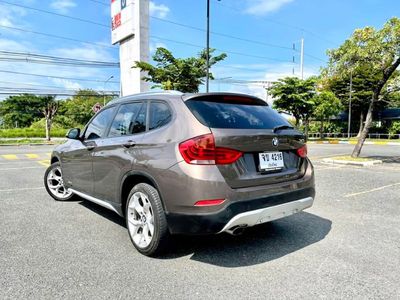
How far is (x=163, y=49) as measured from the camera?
2986cm

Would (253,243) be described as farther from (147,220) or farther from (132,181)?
(132,181)

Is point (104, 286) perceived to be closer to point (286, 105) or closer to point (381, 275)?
point (381, 275)

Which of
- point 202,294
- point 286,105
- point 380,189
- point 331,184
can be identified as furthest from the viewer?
point 286,105

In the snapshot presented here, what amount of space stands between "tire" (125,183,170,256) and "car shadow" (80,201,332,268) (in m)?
0.23

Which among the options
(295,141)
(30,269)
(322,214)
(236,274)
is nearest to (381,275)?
(236,274)

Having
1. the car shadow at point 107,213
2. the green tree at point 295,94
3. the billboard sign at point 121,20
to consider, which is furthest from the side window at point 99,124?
the green tree at point 295,94

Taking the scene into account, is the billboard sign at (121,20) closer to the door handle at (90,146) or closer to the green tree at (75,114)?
the door handle at (90,146)

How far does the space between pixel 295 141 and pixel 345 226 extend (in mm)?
1642

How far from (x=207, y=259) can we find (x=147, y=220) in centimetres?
74

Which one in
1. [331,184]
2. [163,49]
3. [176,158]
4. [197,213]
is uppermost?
[163,49]

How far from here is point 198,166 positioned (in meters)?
3.00

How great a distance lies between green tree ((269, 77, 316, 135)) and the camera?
35.1m

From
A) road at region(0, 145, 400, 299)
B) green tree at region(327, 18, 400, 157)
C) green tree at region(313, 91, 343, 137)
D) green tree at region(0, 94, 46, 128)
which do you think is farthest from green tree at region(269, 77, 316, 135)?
green tree at region(0, 94, 46, 128)

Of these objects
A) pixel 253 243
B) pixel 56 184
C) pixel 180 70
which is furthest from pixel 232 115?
→ pixel 180 70
